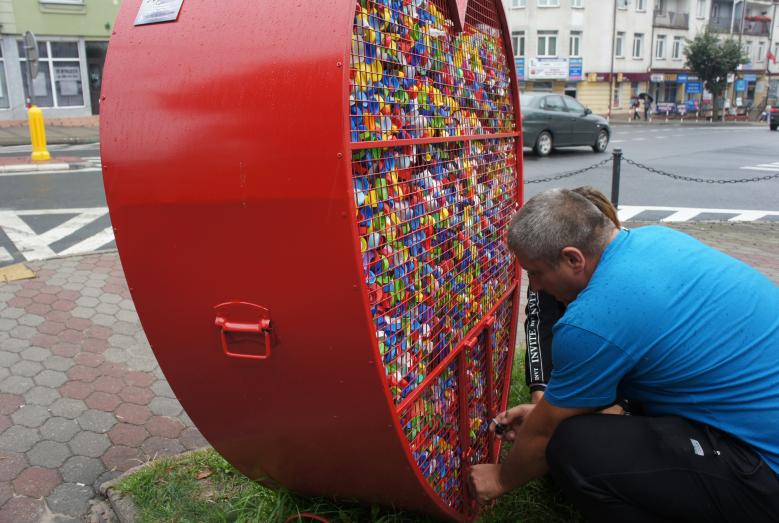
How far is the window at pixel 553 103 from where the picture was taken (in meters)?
16.5

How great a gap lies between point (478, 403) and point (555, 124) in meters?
14.4

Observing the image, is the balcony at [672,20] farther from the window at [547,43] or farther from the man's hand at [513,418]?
the man's hand at [513,418]

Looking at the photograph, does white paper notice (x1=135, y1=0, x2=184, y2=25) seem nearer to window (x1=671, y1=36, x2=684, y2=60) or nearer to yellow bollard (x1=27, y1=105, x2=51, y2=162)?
yellow bollard (x1=27, y1=105, x2=51, y2=162)

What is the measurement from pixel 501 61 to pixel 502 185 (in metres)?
0.58

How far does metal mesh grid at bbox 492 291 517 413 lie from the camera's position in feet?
9.98

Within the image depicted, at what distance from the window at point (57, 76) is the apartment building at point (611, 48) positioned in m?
25.9

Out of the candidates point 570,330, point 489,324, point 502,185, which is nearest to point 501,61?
point 502,185

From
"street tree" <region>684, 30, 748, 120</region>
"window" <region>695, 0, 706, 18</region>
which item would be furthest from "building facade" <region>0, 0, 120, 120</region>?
"window" <region>695, 0, 706, 18</region>

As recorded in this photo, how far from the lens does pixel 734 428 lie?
1909 mm

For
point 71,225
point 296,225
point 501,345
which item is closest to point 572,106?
point 71,225

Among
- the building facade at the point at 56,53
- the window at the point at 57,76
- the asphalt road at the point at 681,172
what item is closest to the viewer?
the asphalt road at the point at 681,172

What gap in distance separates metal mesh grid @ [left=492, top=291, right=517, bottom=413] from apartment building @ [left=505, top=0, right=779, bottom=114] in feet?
132

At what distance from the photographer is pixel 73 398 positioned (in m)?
3.57

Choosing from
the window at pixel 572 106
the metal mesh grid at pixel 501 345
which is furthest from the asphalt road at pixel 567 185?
the metal mesh grid at pixel 501 345
